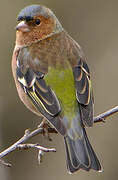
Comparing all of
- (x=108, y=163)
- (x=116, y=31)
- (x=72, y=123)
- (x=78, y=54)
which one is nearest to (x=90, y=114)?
(x=72, y=123)

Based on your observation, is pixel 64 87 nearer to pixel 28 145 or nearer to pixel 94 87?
pixel 28 145

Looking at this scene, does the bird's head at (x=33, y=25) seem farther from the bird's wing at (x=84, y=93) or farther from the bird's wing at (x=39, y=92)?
the bird's wing at (x=84, y=93)

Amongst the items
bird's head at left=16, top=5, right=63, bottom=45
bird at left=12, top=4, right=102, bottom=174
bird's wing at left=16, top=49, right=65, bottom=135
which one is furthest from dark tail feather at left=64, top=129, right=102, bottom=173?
bird's head at left=16, top=5, right=63, bottom=45

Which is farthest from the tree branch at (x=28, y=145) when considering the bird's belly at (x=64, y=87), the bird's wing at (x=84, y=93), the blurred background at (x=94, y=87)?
the blurred background at (x=94, y=87)

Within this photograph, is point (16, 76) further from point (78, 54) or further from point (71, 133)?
point (71, 133)

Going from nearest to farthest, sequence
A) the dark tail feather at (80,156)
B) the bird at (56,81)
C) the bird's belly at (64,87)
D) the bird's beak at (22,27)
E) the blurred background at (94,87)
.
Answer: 1. the dark tail feather at (80,156)
2. the bird at (56,81)
3. the bird's belly at (64,87)
4. the bird's beak at (22,27)
5. the blurred background at (94,87)

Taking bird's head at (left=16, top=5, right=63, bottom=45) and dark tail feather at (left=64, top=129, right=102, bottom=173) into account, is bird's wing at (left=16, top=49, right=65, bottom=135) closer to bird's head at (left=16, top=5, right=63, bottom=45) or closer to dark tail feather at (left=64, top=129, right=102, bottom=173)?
dark tail feather at (left=64, top=129, right=102, bottom=173)

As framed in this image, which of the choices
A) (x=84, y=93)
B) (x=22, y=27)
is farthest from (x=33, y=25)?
(x=84, y=93)
